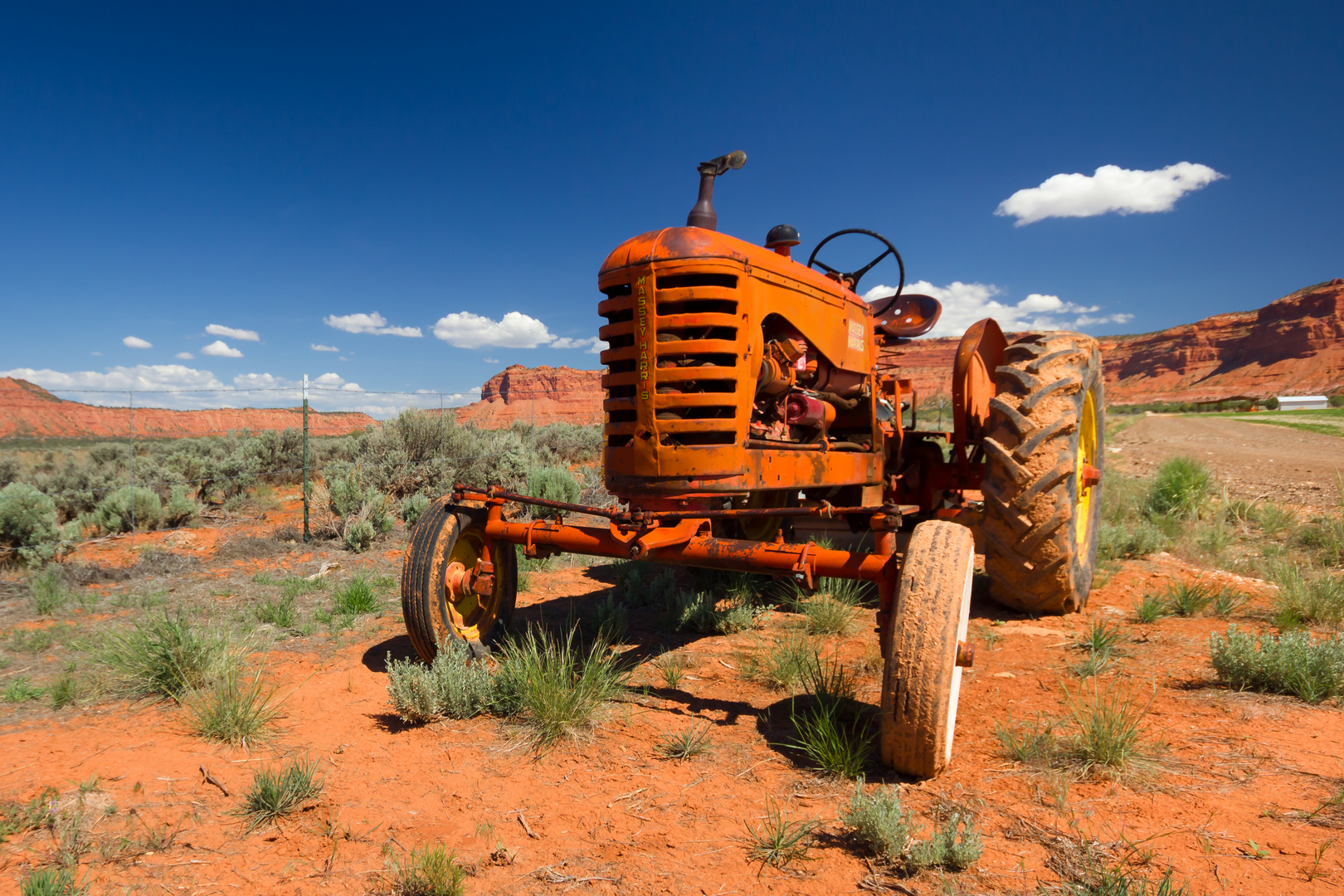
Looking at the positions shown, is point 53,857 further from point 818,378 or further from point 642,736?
point 818,378

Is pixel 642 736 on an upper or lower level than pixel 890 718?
lower

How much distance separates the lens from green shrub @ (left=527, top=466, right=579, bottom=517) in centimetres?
921

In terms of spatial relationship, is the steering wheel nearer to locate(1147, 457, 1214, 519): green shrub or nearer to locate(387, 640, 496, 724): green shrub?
locate(387, 640, 496, 724): green shrub

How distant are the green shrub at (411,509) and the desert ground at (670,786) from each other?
4.19 m

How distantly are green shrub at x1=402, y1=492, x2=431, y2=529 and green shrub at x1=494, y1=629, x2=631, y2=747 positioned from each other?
5.71 meters

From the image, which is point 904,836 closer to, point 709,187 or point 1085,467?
point 709,187

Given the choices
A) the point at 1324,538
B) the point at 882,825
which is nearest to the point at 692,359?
the point at 882,825

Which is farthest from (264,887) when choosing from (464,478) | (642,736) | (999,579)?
(464,478)

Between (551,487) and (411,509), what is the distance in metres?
1.87

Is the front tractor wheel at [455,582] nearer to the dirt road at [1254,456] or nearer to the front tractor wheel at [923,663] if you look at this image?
the front tractor wheel at [923,663]

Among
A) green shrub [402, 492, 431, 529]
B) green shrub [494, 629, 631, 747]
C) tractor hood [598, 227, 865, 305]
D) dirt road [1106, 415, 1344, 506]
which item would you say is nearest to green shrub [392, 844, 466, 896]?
green shrub [494, 629, 631, 747]

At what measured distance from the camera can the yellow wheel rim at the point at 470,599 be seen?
3.94 m

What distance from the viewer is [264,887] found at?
84.2 inches

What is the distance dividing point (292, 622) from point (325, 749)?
2.28m
